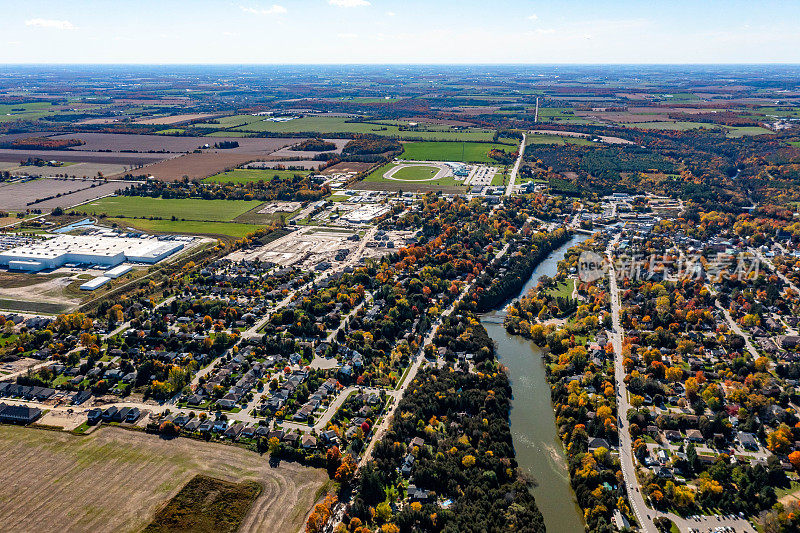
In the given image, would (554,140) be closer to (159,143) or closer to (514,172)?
(514,172)

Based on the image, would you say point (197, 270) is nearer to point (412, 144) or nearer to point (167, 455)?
point (167, 455)

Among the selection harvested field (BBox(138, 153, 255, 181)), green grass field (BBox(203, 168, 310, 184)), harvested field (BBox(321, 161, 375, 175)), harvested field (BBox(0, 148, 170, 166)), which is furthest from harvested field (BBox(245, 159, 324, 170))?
harvested field (BBox(0, 148, 170, 166))

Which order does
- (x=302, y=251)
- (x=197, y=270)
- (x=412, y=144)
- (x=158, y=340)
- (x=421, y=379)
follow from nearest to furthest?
(x=421, y=379) < (x=158, y=340) < (x=197, y=270) < (x=302, y=251) < (x=412, y=144)

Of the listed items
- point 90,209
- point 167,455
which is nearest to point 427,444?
point 167,455

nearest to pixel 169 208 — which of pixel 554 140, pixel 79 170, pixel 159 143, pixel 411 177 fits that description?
pixel 79 170

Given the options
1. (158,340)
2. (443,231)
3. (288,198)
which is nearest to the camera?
(158,340)

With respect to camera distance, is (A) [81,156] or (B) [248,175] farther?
(A) [81,156]
